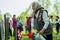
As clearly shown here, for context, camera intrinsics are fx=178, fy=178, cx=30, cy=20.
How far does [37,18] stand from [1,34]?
124cm

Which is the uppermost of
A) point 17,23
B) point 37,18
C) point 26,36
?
point 37,18

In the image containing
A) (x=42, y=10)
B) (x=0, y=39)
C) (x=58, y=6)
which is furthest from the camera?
(x=58, y=6)

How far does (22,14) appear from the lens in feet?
11.5

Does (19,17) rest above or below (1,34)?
above

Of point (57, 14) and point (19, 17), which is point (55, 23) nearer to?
point (57, 14)

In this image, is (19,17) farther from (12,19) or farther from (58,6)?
(58,6)

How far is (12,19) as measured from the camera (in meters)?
3.47

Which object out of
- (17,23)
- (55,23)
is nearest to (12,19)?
(17,23)

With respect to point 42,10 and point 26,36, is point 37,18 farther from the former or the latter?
point 26,36

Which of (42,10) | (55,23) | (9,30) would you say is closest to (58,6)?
(55,23)

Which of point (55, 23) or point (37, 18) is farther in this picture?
point (55, 23)

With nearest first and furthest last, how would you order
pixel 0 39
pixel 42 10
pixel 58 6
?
1. pixel 42 10
2. pixel 0 39
3. pixel 58 6

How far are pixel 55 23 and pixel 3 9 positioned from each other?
1.08 meters

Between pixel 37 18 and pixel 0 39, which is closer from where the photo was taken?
pixel 37 18
